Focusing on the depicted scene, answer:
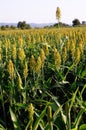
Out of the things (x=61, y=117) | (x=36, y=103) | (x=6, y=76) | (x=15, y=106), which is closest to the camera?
(x=61, y=117)

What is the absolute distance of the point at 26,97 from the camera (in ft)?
10.2

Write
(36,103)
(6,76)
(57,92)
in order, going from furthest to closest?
(6,76), (57,92), (36,103)

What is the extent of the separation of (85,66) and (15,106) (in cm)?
153

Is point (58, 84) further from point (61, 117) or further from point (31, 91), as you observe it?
point (61, 117)

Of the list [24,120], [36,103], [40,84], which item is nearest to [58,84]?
[40,84]

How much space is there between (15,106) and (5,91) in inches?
21.8

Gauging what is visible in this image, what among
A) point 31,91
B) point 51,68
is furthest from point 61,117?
point 51,68

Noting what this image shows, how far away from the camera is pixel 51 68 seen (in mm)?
3812

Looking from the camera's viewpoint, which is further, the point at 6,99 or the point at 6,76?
the point at 6,76

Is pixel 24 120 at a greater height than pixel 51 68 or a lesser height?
lesser

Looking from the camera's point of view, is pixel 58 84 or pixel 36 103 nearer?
pixel 36 103

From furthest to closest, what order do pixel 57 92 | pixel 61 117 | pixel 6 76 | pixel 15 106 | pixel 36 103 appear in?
pixel 6 76, pixel 57 92, pixel 36 103, pixel 15 106, pixel 61 117

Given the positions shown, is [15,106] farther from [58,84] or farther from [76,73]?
[76,73]

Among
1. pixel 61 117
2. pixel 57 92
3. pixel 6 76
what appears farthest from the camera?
pixel 6 76
